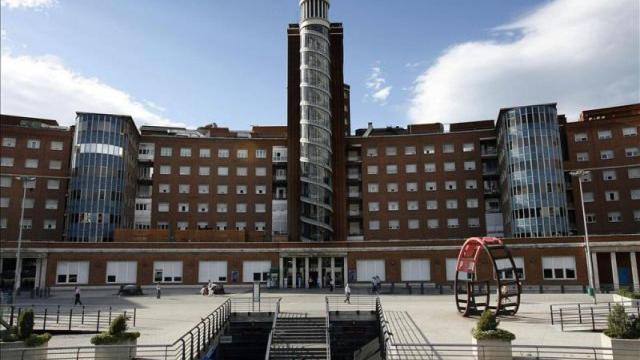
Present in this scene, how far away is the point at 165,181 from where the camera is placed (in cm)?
7300

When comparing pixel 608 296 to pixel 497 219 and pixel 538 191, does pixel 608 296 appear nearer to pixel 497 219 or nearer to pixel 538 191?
pixel 538 191

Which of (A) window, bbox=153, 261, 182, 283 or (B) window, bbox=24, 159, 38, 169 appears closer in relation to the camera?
(A) window, bbox=153, 261, 182, 283

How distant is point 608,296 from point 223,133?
5757 centimetres

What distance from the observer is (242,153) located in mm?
75125

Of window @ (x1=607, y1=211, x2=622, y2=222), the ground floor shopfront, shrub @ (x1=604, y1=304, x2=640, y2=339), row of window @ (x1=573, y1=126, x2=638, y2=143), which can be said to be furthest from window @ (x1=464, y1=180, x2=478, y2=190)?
shrub @ (x1=604, y1=304, x2=640, y2=339)

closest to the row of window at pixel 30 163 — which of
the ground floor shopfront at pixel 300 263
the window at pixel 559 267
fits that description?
the ground floor shopfront at pixel 300 263

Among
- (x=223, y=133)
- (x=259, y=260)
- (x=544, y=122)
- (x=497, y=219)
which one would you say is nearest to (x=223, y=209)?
(x=223, y=133)

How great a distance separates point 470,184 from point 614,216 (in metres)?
18.4

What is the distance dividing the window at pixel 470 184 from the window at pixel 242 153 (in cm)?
3283

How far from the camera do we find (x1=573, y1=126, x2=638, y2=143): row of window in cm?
6425

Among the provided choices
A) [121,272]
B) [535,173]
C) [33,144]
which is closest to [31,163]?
[33,144]

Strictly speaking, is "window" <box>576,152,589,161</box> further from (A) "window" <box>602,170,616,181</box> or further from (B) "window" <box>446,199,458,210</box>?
(B) "window" <box>446,199,458,210</box>

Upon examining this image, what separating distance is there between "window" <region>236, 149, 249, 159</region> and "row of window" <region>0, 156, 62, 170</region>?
2473 cm

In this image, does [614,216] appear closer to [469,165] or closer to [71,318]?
[469,165]
